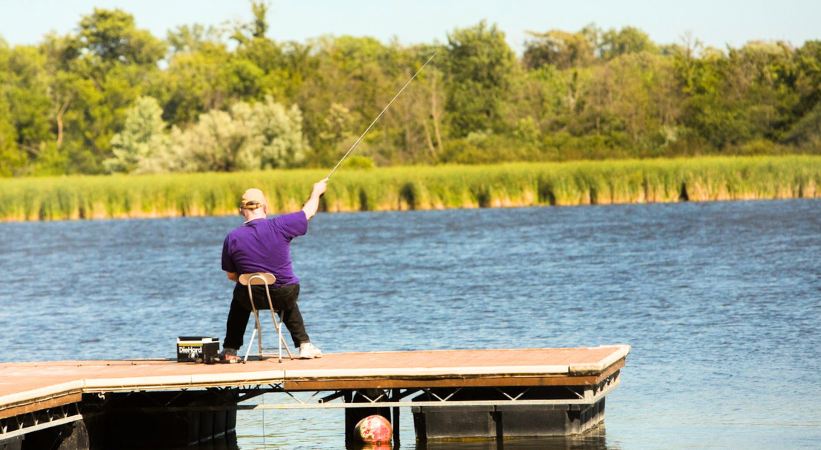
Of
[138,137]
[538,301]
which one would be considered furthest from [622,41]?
[538,301]

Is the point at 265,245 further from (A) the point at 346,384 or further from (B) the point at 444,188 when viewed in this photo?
(B) the point at 444,188

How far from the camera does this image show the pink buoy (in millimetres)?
11273

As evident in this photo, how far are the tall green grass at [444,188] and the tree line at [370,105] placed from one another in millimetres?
4764

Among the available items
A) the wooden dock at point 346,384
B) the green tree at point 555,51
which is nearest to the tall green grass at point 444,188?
the wooden dock at point 346,384

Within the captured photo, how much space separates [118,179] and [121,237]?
945 cm

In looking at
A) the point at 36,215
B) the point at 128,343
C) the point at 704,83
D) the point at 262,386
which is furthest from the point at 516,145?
the point at 262,386

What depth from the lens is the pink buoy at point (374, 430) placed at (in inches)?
444

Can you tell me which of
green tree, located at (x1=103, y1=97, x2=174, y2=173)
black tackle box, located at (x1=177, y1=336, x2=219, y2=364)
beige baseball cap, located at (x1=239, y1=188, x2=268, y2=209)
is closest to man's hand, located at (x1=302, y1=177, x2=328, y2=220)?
beige baseball cap, located at (x1=239, y1=188, x2=268, y2=209)

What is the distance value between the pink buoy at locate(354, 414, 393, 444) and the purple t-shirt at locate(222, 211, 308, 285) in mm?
1164

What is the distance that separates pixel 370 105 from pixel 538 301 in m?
49.6

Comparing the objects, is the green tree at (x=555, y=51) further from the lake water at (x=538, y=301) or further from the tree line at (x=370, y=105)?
the lake water at (x=538, y=301)

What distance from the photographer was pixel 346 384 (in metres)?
10.9

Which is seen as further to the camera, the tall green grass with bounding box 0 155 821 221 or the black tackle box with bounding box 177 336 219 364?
the tall green grass with bounding box 0 155 821 221

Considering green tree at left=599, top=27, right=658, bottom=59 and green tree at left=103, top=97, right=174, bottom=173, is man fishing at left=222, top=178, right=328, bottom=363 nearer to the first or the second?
green tree at left=103, top=97, right=174, bottom=173
